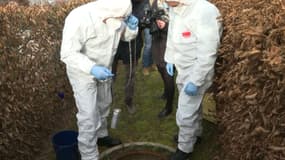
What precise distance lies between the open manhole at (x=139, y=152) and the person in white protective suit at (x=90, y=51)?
16.9 inches

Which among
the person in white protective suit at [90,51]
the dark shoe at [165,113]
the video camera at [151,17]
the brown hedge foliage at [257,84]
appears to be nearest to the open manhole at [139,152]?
the person in white protective suit at [90,51]

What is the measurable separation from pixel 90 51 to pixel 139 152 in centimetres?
133

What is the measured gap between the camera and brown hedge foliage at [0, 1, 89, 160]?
3887mm

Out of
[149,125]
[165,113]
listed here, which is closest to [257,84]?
[149,125]

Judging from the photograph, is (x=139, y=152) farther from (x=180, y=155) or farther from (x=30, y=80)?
(x=30, y=80)

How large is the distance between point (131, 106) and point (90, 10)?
222cm

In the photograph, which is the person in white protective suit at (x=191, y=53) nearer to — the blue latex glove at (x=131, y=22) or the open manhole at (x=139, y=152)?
the open manhole at (x=139, y=152)

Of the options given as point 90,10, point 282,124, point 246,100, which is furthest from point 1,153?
point 282,124

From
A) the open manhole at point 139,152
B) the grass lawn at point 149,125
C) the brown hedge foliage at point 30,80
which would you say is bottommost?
the grass lawn at point 149,125

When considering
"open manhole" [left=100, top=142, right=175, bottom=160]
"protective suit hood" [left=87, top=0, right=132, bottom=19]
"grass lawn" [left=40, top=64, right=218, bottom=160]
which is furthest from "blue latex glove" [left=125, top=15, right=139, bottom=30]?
"open manhole" [left=100, top=142, right=175, bottom=160]

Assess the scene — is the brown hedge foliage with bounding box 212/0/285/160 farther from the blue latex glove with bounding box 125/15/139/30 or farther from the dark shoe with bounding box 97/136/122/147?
the dark shoe with bounding box 97/136/122/147

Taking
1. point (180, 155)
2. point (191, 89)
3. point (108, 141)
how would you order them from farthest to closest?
1. point (108, 141)
2. point (180, 155)
3. point (191, 89)

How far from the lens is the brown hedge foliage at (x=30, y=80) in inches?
153

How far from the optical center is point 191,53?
394 centimetres
